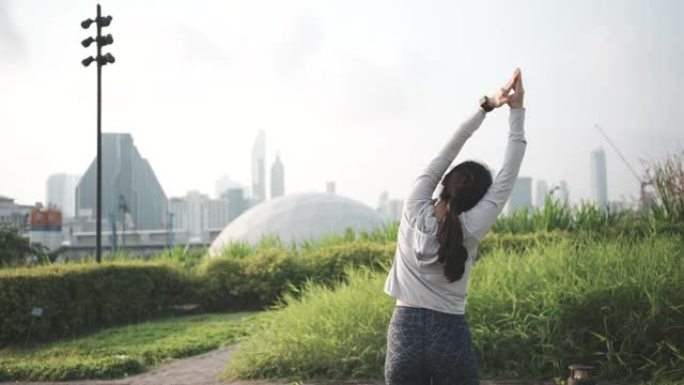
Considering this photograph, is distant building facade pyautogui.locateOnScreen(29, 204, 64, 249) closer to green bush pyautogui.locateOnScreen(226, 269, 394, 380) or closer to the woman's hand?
green bush pyautogui.locateOnScreen(226, 269, 394, 380)

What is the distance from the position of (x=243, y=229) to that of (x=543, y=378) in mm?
17867

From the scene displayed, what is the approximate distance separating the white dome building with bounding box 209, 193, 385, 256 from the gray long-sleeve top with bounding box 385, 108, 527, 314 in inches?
735

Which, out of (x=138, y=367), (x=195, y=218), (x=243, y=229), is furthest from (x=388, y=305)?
(x=195, y=218)

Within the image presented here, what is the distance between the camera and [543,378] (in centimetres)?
549

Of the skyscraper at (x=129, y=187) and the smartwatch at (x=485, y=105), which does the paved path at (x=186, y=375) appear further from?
the skyscraper at (x=129, y=187)

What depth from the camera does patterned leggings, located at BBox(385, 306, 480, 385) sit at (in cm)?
245

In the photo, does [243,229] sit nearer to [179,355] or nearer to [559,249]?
[179,355]

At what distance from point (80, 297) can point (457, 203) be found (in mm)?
10203

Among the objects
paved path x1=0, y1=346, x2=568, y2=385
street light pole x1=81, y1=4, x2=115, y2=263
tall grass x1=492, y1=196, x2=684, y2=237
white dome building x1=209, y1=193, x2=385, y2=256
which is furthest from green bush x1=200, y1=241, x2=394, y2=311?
white dome building x1=209, y1=193, x2=385, y2=256

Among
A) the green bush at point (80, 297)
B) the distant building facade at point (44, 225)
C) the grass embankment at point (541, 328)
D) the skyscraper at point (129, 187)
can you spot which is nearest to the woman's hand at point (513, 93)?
the grass embankment at point (541, 328)

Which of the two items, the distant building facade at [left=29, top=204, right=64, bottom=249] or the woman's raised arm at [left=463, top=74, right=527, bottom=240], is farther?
the distant building facade at [left=29, top=204, right=64, bottom=249]

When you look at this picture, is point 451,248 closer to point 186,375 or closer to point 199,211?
point 186,375

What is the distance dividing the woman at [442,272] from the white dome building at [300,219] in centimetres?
1872

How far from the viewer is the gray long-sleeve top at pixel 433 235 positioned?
8.13ft
